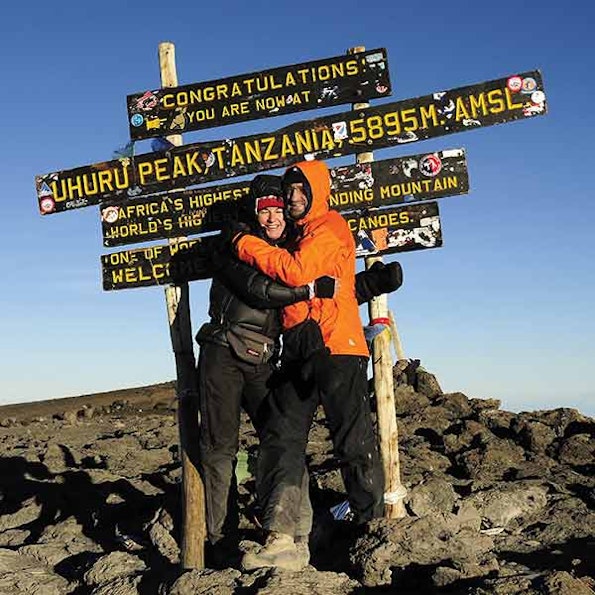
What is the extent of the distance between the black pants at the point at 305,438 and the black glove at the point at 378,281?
58 centimetres

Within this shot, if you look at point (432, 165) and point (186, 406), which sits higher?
point (432, 165)

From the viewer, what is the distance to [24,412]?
22.7 m

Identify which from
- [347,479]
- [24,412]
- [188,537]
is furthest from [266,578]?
[24,412]

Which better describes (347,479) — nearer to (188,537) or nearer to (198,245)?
(188,537)

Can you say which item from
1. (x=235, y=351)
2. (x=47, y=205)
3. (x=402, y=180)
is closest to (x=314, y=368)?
(x=235, y=351)

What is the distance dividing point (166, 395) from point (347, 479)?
1526 cm

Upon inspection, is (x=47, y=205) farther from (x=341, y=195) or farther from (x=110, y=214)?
(x=341, y=195)

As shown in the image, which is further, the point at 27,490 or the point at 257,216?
the point at 27,490

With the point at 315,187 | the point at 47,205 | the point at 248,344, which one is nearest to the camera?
the point at 315,187

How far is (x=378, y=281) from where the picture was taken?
6.69 metres

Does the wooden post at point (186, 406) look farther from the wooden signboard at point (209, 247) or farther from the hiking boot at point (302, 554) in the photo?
the hiking boot at point (302, 554)

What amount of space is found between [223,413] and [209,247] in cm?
145

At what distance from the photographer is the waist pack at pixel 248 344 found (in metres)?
6.55

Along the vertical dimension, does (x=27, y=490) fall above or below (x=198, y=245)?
below
